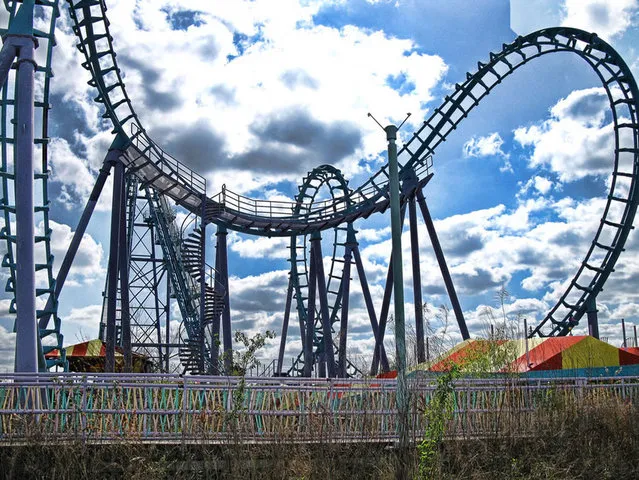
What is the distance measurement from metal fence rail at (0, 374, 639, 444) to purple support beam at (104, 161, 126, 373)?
7.64m

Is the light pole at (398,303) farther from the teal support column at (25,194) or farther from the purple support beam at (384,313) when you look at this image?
the purple support beam at (384,313)

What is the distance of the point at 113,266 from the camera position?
1941cm

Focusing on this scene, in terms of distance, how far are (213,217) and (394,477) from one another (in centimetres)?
1690

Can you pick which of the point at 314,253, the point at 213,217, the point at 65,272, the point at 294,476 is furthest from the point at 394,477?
the point at 314,253

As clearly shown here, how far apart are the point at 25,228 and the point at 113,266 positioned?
632 cm

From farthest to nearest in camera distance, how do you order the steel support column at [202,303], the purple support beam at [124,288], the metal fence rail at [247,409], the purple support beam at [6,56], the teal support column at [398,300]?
the steel support column at [202,303]
the purple support beam at [124,288]
the purple support beam at [6,56]
the metal fence rail at [247,409]
the teal support column at [398,300]

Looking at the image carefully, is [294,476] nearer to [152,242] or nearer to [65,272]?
[65,272]

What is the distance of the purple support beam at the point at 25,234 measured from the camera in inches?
508

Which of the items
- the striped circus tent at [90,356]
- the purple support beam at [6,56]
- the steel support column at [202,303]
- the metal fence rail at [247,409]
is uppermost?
the purple support beam at [6,56]

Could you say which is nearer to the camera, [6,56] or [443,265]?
[6,56]

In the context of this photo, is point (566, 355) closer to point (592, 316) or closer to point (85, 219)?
point (592, 316)

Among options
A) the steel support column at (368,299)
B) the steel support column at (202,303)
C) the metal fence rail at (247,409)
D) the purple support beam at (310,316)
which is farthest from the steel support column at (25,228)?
the steel support column at (368,299)

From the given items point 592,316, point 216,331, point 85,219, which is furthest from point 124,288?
point 592,316

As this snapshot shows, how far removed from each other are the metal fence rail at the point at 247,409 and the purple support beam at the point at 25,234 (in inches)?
80.1
